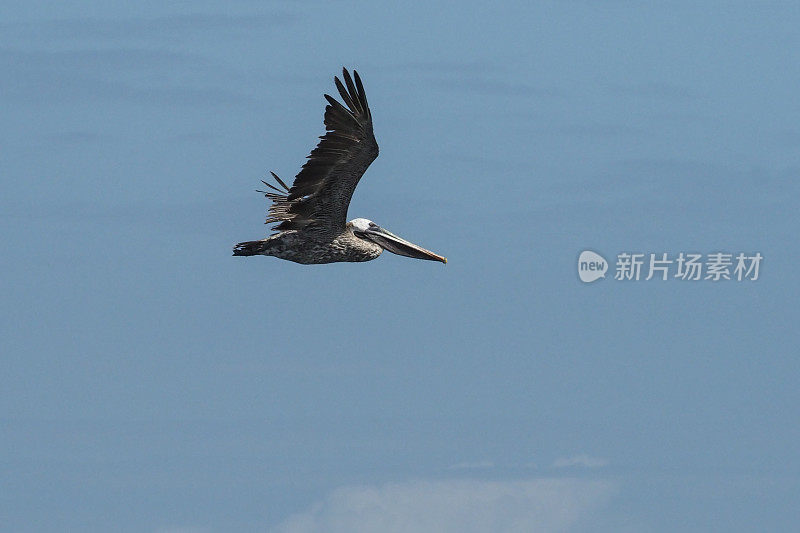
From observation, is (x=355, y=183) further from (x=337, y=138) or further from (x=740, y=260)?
(x=740, y=260)

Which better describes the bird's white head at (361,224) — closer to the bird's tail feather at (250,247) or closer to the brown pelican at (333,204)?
the brown pelican at (333,204)

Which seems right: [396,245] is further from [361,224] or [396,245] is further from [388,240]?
[361,224]

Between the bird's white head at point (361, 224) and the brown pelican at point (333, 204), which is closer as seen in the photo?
the brown pelican at point (333, 204)

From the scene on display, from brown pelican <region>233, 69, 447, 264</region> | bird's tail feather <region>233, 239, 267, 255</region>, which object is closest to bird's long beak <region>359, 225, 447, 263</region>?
brown pelican <region>233, 69, 447, 264</region>

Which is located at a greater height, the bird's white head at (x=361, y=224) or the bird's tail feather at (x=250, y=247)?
the bird's white head at (x=361, y=224)

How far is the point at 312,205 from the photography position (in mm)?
42656

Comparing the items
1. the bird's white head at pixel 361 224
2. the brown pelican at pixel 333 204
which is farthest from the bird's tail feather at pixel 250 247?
the bird's white head at pixel 361 224

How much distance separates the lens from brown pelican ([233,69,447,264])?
41.4 meters

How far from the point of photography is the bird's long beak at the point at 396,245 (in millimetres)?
44188

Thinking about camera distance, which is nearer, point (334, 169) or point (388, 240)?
point (334, 169)

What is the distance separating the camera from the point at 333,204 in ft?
140

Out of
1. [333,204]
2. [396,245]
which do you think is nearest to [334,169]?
[333,204]

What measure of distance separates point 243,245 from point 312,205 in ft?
4.64

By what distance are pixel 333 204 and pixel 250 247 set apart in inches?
63.2
